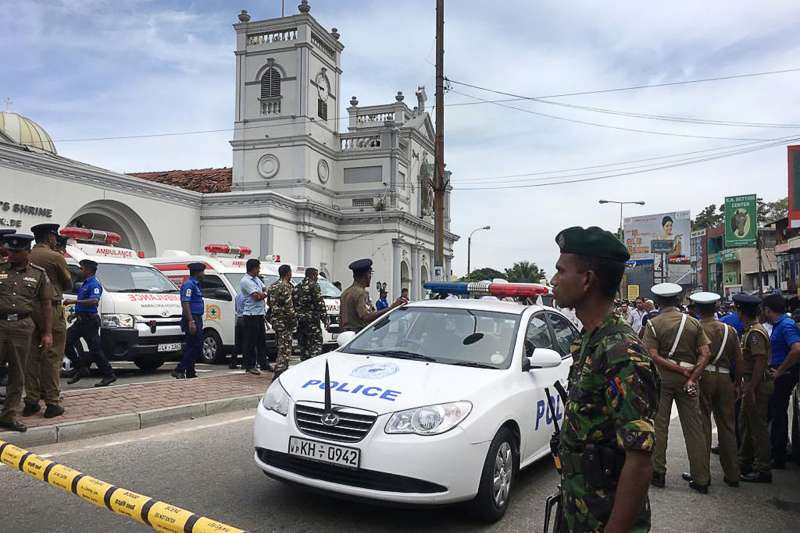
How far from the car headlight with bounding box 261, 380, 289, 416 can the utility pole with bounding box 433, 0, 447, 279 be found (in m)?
12.5

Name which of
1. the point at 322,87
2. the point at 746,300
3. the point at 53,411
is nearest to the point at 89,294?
the point at 53,411

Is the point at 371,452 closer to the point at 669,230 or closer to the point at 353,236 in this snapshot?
the point at 353,236

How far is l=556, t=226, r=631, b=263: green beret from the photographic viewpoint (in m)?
2.17

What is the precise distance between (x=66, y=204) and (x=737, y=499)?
22747 millimetres

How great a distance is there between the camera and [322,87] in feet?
130

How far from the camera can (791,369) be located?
638 cm

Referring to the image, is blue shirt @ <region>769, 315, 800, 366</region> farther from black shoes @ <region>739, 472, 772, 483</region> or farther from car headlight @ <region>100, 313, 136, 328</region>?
car headlight @ <region>100, 313, 136, 328</region>

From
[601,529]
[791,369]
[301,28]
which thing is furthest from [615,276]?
[301,28]

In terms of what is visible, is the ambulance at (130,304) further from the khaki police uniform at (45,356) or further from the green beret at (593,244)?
the green beret at (593,244)

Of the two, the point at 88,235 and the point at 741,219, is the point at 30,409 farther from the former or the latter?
the point at 741,219

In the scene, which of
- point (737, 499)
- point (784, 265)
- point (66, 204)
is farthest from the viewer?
point (784, 265)

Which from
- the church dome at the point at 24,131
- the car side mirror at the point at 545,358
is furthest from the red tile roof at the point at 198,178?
the car side mirror at the point at 545,358

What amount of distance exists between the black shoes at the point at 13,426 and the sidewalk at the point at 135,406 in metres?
0.06

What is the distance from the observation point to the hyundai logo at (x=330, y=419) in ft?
13.4
